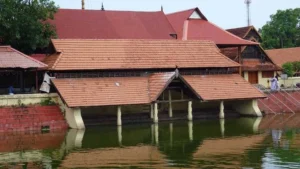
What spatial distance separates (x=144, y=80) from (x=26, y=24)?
7.62 meters

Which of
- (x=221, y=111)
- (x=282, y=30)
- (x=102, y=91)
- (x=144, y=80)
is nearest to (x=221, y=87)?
(x=221, y=111)

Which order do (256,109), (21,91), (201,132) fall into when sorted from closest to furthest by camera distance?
(201,132) → (21,91) → (256,109)

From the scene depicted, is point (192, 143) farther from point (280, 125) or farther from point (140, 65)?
point (140, 65)

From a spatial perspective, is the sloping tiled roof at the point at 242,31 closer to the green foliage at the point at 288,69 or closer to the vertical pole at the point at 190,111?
the green foliage at the point at 288,69

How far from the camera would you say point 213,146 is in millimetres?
19281

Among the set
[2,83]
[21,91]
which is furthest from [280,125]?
[2,83]

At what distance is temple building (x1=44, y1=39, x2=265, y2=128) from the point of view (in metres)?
26.9

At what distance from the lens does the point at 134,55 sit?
97.3 ft

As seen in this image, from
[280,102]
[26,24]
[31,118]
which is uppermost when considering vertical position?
[26,24]

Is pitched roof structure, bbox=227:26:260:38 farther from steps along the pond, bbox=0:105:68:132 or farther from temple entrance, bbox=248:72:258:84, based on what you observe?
steps along the pond, bbox=0:105:68:132

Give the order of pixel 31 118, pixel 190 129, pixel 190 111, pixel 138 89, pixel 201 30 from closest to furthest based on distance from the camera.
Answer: pixel 190 129
pixel 31 118
pixel 138 89
pixel 190 111
pixel 201 30

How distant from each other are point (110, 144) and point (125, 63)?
29.5 feet

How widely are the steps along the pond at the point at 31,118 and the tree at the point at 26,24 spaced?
5035 millimetres

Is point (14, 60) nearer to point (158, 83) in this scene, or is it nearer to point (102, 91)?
point (102, 91)
